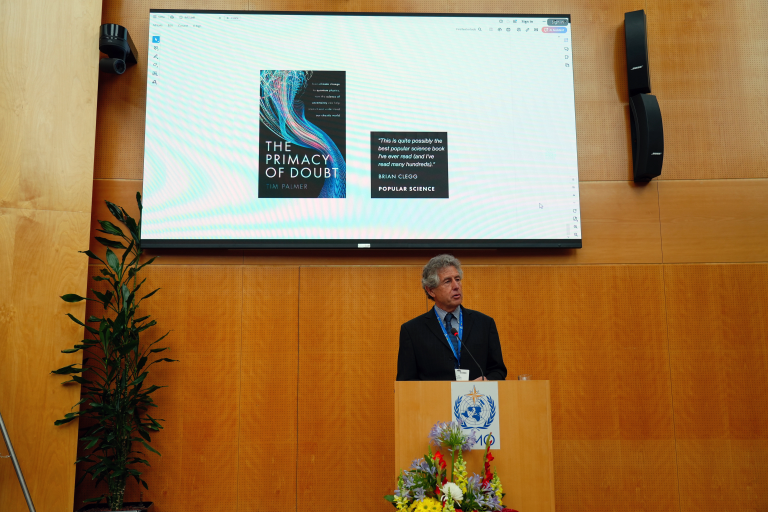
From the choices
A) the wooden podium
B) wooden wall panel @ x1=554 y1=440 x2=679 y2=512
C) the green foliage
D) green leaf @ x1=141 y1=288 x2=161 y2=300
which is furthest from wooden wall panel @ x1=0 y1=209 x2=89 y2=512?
wooden wall panel @ x1=554 y1=440 x2=679 y2=512

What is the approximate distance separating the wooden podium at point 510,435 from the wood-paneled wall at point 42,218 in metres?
2.40

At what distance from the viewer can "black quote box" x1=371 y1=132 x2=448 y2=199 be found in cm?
404

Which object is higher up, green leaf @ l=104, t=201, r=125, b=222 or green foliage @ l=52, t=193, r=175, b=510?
green leaf @ l=104, t=201, r=125, b=222

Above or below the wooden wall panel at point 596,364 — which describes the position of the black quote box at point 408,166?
above

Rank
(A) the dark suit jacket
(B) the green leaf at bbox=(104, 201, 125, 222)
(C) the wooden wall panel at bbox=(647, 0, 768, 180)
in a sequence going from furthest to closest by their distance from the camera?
(C) the wooden wall panel at bbox=(647, 0, 768, 180) → (B) the green leaf at bbox=(104, 201, 125, 222) → (A) the dark suit jacket

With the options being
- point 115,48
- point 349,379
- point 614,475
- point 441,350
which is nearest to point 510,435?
point 441,350

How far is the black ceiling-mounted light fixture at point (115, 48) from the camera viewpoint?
3.92 meters

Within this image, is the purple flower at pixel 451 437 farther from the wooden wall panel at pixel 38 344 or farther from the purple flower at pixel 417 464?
the wooden wall panel at pixel 38 344

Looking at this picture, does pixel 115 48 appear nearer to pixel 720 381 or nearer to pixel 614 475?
pixel 614 475

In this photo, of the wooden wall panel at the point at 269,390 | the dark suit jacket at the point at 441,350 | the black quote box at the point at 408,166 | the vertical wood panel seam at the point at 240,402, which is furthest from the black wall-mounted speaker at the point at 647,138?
the vertical wood panel seam at the point at 240,402

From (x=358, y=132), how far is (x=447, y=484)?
2621 millimetres

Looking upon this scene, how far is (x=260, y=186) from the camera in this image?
4.00 m

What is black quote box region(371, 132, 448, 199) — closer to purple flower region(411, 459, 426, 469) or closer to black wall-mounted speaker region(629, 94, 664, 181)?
black wall-mounted speaker region(629, 94, 664, 181)

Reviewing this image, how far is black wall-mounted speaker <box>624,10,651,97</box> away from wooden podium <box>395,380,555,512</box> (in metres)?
2.75
